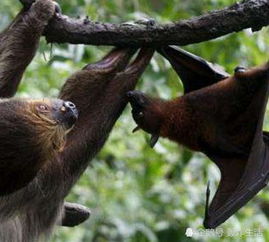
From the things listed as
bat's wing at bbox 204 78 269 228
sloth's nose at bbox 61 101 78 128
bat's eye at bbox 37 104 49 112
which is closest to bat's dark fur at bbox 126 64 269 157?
bat's wing at bbox 204 78 269 228

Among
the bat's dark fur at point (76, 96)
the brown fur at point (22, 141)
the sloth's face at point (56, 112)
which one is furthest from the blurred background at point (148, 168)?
the brown fur at point (22, 141)

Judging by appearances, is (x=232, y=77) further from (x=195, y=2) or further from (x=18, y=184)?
(x=195, y=2)

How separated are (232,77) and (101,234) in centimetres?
337

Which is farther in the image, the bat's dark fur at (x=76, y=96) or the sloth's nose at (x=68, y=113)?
the bat's dark fur at (x=76, y=96)

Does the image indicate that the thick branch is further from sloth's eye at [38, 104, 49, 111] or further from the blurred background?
the blurred background

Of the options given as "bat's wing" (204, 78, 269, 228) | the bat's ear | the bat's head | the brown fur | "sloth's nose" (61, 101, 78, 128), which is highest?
the bat's ear

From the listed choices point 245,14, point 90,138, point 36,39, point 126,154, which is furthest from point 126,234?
point 245,14

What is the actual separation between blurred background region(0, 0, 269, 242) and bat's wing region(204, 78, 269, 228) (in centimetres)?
163

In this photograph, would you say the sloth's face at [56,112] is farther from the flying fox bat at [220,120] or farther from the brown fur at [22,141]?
the flying fox bat at [220,120]

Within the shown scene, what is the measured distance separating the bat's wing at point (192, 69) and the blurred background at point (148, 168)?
127 centimetres

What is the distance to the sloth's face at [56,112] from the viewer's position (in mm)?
5355

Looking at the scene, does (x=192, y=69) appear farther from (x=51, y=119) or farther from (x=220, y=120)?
(x=51, y=119)

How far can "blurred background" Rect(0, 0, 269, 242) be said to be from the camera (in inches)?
316

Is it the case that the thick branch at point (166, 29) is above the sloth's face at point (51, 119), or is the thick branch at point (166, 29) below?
above
